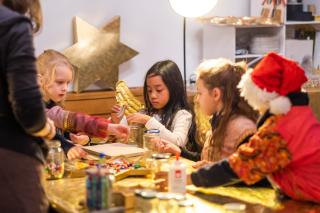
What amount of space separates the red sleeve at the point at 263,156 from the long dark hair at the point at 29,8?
2.71 feet

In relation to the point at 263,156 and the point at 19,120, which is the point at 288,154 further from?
the point at 19,120

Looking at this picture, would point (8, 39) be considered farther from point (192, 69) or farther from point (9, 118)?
point (192, 69)

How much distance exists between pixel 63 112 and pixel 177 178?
0.97 metres

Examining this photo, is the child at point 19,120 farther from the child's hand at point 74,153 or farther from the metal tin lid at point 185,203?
the child's hand at point 74,153

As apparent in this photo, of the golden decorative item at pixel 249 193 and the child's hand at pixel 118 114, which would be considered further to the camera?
the child's hand at pixel 118 114

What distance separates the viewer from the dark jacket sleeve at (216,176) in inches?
76.0

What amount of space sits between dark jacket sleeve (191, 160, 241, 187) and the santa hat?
258mm

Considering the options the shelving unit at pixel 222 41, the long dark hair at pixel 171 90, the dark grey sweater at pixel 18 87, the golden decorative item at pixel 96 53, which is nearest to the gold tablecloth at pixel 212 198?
the dark grey sweater at pixel 18 87

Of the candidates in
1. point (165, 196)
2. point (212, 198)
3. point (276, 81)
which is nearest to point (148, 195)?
point (165, 196)

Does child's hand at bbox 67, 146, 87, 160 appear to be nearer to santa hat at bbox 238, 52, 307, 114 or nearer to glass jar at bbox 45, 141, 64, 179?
glass jar at bbox 45, 141, 64, 179

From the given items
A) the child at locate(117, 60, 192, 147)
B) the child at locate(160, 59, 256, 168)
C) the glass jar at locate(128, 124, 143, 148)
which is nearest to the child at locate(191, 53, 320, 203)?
the child at locate(160, 59, 256, 168)

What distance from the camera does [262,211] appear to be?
1879mm

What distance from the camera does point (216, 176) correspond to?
1.96 metres

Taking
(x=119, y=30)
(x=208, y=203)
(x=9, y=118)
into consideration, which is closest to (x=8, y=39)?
(x=9, y=118)
